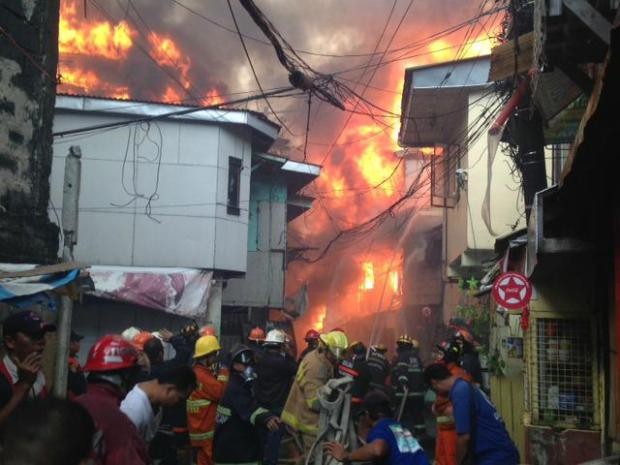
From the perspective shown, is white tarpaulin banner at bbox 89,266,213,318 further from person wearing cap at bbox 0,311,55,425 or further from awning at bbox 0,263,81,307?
person wearing cap at bbox 0,311,55,425

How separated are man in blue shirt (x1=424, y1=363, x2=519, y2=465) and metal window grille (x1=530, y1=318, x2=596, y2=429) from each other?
3198 millimetres

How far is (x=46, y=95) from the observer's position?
30.2 ft

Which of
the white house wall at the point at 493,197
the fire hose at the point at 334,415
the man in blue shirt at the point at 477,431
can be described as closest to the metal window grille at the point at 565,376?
the fire hose at the point at 334,415

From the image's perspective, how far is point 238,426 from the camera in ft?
21.9

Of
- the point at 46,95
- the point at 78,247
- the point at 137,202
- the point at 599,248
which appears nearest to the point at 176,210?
the point at 137,202

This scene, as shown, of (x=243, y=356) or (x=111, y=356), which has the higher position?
(x=111, y=356)

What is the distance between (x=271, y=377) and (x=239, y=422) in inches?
120

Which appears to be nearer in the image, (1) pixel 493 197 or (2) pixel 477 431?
(2) pixel 477 431

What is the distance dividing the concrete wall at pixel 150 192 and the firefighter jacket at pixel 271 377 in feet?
28.2

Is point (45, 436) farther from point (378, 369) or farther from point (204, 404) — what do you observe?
point (378, 369)

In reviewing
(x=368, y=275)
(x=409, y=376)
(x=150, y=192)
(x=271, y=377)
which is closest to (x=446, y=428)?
(x=271, y=377)

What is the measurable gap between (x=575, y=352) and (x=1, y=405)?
22.5 ft

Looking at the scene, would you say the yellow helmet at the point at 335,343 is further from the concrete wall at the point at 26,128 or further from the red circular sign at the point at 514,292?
the concrete wall at the point at 26,128

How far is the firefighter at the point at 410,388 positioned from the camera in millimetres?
11602
